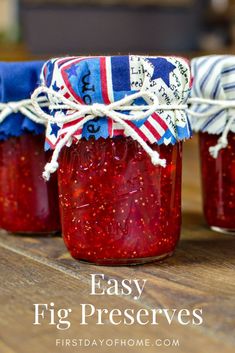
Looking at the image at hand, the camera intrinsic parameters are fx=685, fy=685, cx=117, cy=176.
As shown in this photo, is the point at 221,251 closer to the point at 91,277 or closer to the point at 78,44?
the point at 91,277

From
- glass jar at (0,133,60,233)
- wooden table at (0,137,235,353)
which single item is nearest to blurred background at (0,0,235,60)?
glass jar at (0,133,60,233)

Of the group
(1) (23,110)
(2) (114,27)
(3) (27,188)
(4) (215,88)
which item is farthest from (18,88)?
(2) (114,27)

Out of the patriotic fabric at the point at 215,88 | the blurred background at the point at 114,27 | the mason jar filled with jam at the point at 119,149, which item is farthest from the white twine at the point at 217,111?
the blurred background at the point at 114,27

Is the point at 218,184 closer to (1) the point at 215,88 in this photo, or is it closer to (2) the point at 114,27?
(1) the point at 215,88

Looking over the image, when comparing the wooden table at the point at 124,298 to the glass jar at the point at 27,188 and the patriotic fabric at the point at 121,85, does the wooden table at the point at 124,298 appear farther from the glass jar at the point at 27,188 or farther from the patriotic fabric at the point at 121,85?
the patriotic fabric at the point at 121,85

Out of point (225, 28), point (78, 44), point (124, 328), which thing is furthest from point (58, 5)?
point (124, 328)
